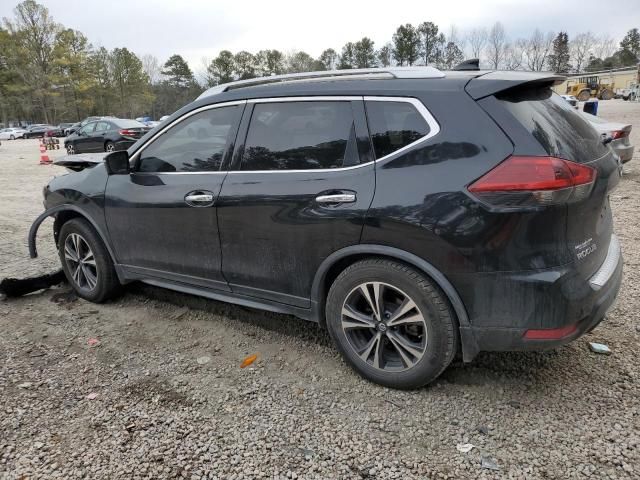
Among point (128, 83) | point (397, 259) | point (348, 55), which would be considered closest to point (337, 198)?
point (397, 259)

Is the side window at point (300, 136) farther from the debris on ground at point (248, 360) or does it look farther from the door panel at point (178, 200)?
the debris on ground at point (248, 360)

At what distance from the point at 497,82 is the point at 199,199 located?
6.63 ft

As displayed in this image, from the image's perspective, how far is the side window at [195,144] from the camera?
11.3 feet

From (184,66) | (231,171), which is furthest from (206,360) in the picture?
(184,66)

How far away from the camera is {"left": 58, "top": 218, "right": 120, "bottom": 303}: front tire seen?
4.25m

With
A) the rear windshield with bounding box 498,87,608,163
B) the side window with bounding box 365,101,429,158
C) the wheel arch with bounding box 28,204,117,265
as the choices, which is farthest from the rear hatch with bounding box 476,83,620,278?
the wheel arch with bounding box 28,204,117,265

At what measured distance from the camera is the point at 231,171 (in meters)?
3.34

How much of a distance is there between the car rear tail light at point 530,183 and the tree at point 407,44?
104m

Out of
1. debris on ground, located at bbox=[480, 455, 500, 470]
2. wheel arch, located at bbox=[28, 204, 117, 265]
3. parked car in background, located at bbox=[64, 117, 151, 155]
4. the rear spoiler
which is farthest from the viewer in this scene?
parked car in background, located at bbox=[64, 117, 151, 155]

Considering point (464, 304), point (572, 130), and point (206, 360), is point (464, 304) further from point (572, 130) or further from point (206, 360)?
point (206, 360)

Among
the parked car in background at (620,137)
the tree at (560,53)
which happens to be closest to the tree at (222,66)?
the tree at (560,53)

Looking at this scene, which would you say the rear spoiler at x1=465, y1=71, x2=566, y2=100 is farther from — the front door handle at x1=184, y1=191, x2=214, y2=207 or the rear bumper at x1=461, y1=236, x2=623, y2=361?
the front door handle at x1=184, y1=191, x2=214, y2=207

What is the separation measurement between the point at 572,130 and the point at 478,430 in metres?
1.70

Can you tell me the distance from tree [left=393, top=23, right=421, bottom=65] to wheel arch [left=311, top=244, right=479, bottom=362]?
104 m
